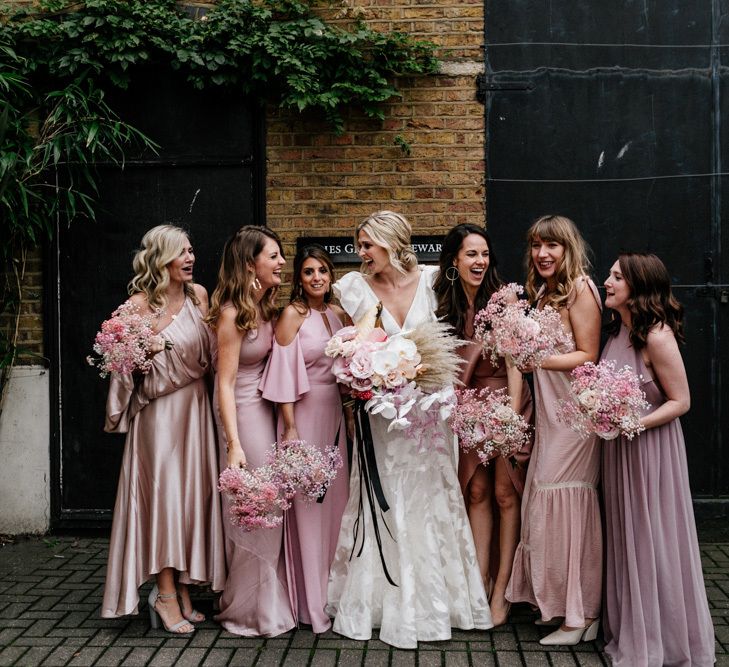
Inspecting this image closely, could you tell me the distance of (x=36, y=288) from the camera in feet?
20.3

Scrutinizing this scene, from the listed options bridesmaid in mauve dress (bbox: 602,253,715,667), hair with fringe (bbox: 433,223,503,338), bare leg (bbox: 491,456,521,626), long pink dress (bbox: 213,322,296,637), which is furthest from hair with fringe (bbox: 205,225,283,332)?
bridesmaid in mauve dress (bbox: 602,253,715,667)

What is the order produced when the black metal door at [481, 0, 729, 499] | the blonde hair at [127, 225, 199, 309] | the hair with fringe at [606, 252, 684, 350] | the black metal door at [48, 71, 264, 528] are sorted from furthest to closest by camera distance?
the black metal door at [48, 71, 264, 528], the black metal door at [481, 0, 729, 499], the blonde hair at [127, 225, 199, 309], the hair with fringe at [606, 252, 684, 350]

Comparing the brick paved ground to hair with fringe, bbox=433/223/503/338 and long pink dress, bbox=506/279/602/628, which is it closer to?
long pink dress, bbox=506/279/602/628

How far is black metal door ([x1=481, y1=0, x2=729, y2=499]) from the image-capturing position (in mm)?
5930

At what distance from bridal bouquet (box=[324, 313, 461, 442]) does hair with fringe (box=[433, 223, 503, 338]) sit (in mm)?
281

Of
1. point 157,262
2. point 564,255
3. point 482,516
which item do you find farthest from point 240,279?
point 482,516

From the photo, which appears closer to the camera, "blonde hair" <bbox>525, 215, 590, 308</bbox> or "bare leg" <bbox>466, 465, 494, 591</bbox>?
"blonde hair" <bbox>525, 215, 590, 308</bbox>

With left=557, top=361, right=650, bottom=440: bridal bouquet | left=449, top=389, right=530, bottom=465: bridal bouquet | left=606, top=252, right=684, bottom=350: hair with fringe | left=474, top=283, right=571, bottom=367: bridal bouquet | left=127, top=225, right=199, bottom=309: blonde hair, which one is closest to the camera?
left=557, top=361, right=650, bottom=440: bridal bouquet

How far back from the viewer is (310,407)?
4387mm

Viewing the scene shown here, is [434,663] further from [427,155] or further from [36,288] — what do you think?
[36,288]

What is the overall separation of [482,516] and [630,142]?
10.9ft

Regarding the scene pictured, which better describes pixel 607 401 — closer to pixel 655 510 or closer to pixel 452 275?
pixel 655 510

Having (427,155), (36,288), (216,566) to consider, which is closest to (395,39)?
(427,155)

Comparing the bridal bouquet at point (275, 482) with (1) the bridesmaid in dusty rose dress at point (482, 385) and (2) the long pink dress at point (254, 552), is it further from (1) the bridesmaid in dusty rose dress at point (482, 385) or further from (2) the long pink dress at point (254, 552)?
(1) the bridesmaid in dusty rose dress at point (482, 385)
